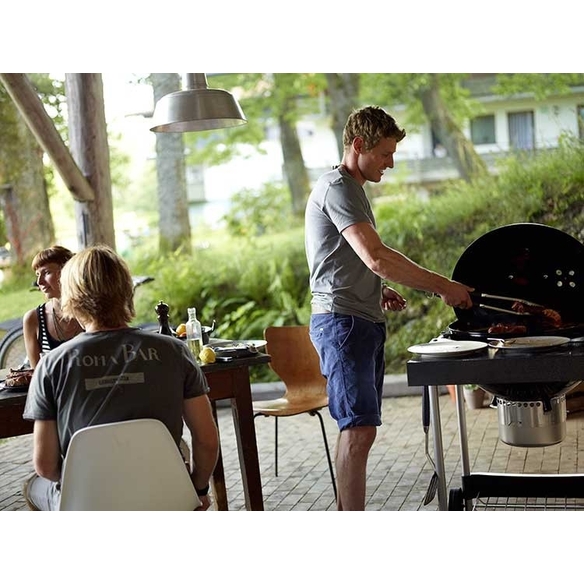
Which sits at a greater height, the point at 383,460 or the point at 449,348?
the point at 449,348

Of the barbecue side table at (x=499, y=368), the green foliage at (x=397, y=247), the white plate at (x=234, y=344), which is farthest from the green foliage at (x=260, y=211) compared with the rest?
the barbecue side table at (x=499, y=368)

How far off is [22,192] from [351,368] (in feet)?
19.3

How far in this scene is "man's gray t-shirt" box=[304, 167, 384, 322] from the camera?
379 cm

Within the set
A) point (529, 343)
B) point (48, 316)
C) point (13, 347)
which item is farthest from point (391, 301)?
point (13, 347)

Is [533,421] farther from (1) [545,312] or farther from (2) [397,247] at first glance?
(2) [397,247]

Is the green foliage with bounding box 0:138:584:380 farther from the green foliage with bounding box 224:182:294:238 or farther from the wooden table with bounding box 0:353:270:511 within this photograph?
the wooden table with bounding box 0:353:270:511

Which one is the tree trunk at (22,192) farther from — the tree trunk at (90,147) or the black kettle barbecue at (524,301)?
the black kettle barbecue at (524,301)

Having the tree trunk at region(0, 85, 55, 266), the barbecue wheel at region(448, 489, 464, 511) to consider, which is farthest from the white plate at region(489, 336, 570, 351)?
the tree trunk at region(0, 85, 55, 266)

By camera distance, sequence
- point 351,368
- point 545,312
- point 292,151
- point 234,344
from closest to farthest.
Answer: point 351,368 < point 545,312 < point 234,344 < point 292,151

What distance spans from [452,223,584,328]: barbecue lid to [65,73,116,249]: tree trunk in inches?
109

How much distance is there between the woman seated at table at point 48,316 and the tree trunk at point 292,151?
5173 mm

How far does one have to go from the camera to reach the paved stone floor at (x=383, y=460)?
16.0 feet

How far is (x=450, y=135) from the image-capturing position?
8953 millimetres
